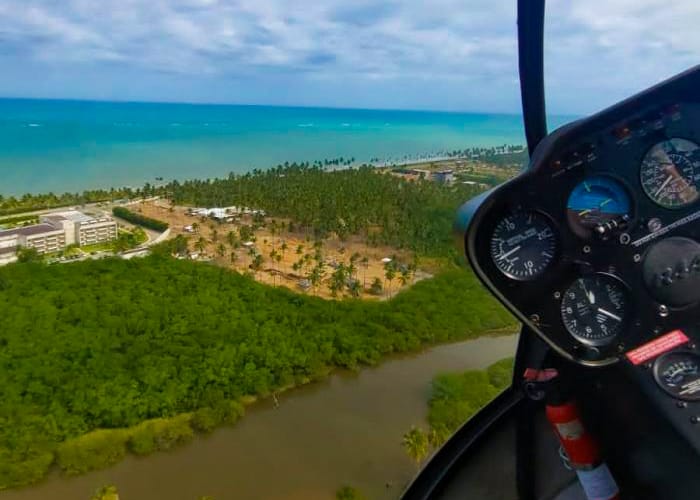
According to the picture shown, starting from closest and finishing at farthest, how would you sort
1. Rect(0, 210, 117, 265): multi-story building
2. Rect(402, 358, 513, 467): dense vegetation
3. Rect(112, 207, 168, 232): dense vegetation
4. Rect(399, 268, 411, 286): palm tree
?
Rect(402, 358, 513, 467): dense vegetation, Rect(399, 268, 411, 286): palm tree, Rect(0, 210, 117, 265): multi-story building, Rect(112, 207, 168, 232): dense vegetation

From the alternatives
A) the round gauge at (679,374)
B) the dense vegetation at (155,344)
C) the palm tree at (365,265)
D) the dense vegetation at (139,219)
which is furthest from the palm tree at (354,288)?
the round gauge at (679,374)

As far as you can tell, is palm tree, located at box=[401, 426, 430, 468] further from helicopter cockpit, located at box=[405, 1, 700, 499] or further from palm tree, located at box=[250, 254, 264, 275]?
palm tree, located at box=[250, 254, 264, 275]

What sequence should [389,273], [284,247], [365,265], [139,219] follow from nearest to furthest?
[389,273] < [365,265] < [284,247] < [139,219]

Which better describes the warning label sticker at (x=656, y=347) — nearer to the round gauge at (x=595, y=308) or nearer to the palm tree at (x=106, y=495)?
the round gauge at (x=595, y=308)

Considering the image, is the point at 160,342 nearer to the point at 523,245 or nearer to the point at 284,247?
the point at 284,247

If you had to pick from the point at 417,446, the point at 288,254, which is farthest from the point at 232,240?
the point at 417,446

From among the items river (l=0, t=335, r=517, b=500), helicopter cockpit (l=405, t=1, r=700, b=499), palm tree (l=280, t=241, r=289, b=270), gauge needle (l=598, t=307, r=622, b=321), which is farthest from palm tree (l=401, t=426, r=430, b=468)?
palm tree (l=280, t=241, r=289, b=270)

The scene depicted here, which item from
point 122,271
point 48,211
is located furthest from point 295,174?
point 122,271
